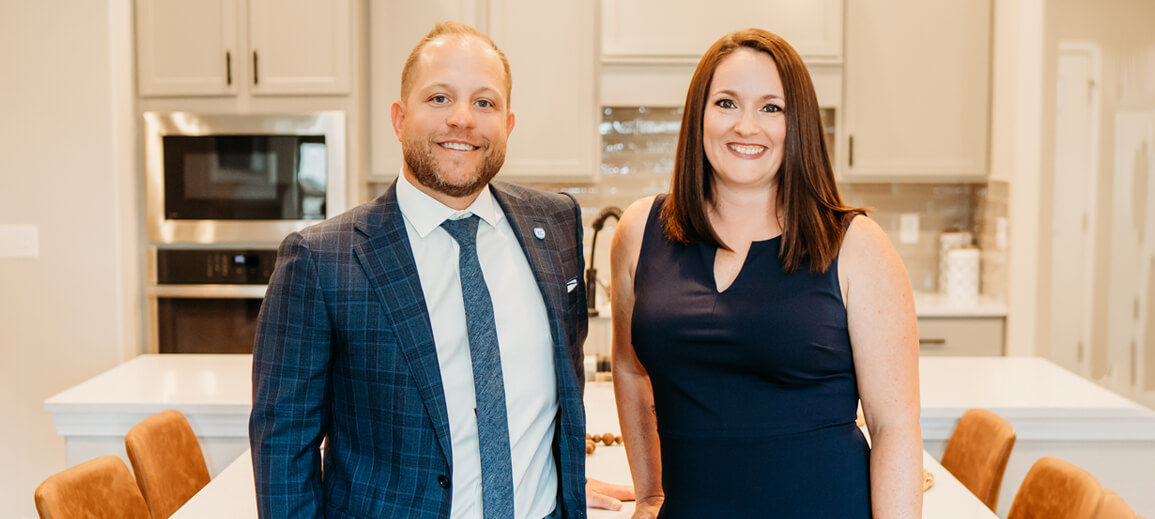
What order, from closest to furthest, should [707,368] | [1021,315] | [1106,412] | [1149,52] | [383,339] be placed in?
[383,339], [707,368], [1106,412], [1149,52], [1021,315]

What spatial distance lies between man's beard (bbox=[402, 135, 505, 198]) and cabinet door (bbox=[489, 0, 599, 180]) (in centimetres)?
231

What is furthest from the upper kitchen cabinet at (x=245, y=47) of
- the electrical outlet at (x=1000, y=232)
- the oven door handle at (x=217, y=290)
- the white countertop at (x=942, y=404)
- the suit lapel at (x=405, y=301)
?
the electrical outlet at (x=1000, y=232)

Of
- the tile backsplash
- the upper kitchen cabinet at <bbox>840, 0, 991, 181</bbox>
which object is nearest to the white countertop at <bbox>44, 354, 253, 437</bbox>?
the tile backsplash

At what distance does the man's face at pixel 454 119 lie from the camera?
1317 mm

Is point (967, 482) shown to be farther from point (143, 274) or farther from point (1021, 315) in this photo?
point (143, 274)

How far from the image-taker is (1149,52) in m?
3.29

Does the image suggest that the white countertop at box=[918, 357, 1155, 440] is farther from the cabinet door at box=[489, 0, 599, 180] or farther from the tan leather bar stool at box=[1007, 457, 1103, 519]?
the cabinet door at box=[489, 0, 599, 180]

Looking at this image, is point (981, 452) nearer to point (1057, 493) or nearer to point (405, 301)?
point (1057, 493)

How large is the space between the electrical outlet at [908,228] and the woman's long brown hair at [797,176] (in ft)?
9.29

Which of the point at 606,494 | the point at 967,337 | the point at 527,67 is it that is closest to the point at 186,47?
the point at 527,67

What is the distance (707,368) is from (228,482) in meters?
1.04

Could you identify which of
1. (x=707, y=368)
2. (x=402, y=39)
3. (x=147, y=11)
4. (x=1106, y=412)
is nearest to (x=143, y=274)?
(x=147, y=11)

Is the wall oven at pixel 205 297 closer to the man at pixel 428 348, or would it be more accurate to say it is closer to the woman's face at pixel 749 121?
the man at pixel 428 348

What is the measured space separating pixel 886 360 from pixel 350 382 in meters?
0.81
